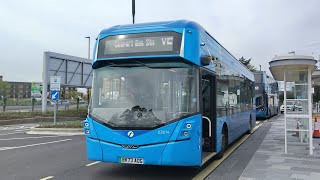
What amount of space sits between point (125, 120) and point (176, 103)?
44.4 inches

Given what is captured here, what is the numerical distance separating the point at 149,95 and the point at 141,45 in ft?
3.71

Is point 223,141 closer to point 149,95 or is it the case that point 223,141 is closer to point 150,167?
point 150,167

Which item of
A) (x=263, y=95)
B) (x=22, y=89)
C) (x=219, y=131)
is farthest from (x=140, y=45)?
(x=22, y=89)

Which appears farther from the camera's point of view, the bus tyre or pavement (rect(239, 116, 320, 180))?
the bus tyre

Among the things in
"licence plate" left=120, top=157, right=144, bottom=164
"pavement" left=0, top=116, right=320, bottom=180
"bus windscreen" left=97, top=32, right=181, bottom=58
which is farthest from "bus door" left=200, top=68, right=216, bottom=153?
"licence plate" left=120, top=157, right=144, bottom=164

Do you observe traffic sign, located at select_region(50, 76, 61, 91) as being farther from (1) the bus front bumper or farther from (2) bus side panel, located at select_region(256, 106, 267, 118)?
(2) bus side panel, located at select_region(256, 106, 267, 118)

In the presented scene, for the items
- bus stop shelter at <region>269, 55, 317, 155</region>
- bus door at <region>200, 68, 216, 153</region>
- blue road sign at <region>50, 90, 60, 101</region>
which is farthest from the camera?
blue road sign at <region>50, 90, 60, 101</region>

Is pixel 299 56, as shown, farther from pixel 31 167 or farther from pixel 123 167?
pixel 31 167

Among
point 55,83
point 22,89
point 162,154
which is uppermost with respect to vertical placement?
point 22,89

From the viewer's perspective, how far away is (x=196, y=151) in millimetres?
7848

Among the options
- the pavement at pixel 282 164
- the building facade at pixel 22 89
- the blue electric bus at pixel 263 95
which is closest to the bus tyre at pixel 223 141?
the pavement at pixel 282 164

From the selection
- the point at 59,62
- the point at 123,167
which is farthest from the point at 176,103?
the point at 59,62

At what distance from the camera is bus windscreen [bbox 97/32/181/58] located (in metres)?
8.12

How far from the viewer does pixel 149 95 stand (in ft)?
26.3
